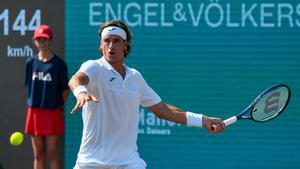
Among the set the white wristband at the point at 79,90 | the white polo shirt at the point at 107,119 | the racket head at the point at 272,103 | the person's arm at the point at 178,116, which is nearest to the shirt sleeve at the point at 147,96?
the person's arm at the point at 178,116

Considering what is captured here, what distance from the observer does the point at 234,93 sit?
835 centimetres

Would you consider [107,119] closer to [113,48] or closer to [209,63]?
[113,48]

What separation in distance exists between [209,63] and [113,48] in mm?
3355

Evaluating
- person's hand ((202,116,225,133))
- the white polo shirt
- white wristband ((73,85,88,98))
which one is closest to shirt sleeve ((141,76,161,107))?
the white polo shirt

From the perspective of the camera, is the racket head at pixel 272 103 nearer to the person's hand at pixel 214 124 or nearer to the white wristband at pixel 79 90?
the person's hand at pixel 214 124

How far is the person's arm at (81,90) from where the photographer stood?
4504mm

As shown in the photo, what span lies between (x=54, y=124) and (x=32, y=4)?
1.37 meters

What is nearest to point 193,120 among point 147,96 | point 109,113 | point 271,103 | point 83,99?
point 147,96

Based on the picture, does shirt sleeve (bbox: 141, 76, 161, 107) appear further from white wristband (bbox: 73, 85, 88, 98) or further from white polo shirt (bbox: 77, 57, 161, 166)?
white wristband (bbox: 73, 85, 88, 98)

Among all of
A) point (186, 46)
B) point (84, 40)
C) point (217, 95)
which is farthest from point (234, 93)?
point (84, 40)

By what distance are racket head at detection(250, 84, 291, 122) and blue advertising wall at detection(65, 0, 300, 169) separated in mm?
2629

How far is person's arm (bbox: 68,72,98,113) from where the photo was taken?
4504mm

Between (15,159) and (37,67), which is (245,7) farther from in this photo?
(15,159)

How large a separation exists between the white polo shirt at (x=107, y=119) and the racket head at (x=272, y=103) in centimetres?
103
